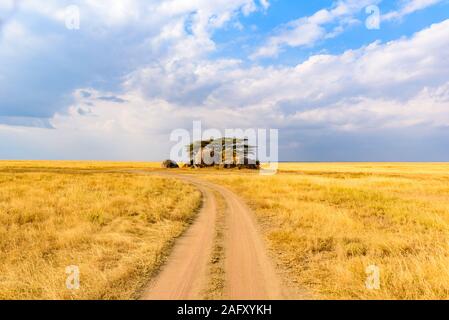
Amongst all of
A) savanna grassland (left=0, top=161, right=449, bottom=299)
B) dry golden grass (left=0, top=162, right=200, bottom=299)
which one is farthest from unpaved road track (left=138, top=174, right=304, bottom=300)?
dry golden grass (left=0, top=162, right=200, bottom=299)

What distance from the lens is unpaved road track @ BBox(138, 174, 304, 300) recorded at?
583 cm

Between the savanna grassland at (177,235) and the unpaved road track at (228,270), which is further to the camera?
the savanna grassland at (177,235)

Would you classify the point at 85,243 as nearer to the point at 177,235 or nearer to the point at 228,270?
the point at 177,235

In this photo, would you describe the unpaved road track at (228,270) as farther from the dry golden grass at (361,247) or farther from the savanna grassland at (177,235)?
the dry golden grass at (361,247)

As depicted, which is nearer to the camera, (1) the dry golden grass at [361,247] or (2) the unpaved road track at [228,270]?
(2) the unpaved road track at [228,270]

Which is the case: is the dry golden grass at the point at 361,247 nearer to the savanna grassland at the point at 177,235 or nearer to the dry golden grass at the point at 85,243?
the savanna grassland at the point at 177,235

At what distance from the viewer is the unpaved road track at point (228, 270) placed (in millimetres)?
5827

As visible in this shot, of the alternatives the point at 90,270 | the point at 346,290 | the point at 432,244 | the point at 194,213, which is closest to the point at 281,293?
the point at 346,290

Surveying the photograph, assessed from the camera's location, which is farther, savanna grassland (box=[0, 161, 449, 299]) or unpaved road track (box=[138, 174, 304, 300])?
savanna grassland (box=[0, 161, 449, 299])

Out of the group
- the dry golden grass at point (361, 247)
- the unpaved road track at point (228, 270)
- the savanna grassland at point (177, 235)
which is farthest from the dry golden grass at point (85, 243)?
the dry golden grass at point (361, 247)

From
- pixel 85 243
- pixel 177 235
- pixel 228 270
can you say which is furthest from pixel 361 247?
pixel 85 243

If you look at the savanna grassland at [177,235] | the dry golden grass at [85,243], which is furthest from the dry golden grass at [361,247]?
the dry golden grass at [85,243]

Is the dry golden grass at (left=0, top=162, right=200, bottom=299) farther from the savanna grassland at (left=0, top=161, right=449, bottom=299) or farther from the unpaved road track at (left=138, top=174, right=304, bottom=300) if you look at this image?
the unpaved road track at (left=138, top=174, right=304, bottom=300)

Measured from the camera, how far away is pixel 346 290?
614 cm
